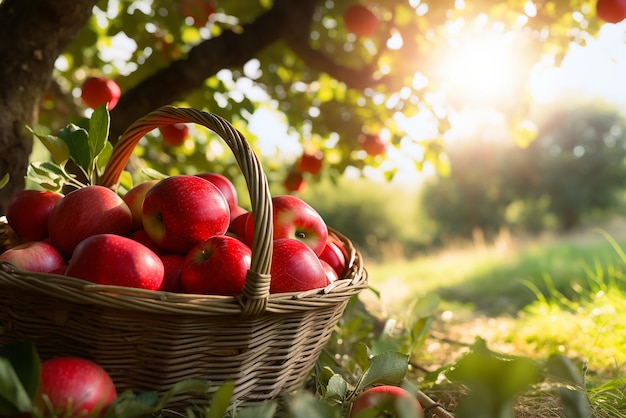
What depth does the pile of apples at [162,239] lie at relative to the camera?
1.07m

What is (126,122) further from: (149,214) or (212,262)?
(212,262)

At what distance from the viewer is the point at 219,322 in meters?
1.04

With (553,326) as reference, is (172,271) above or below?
above

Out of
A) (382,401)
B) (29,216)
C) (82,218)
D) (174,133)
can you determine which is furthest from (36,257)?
(174,133)

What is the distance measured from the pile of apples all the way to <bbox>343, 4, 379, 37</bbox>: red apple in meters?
1.65

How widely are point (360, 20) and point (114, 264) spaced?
6.71 ft

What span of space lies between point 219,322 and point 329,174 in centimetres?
232

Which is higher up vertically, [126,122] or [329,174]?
[126,122]

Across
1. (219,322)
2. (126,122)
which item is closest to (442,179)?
(126,122)

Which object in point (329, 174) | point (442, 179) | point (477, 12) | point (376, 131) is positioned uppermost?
point (477, 12)

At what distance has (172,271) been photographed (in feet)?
3.95

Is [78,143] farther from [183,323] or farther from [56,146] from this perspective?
[183,323]

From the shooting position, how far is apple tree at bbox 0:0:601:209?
6.11 feet

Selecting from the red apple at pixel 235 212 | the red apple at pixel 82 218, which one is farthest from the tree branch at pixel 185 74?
the red apple at pixel 82 218
